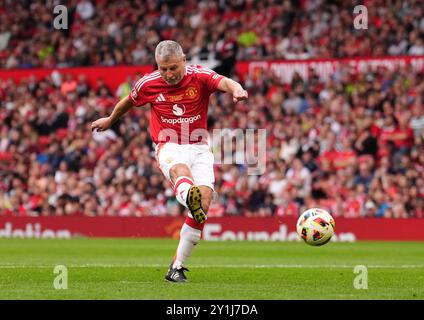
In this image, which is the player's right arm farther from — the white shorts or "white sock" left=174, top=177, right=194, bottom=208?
"white sock" left=174, top=177, right=194, bottom=208

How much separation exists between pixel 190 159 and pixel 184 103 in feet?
2.21

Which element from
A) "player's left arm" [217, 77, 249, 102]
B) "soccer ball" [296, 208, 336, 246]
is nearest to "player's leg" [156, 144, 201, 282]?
"player's left arm" [217, 77, 249, 102]

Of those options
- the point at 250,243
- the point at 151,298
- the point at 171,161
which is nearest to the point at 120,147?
the point at 250,243

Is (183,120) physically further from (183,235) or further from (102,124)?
(183,235)

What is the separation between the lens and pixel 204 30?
29594 millimetres

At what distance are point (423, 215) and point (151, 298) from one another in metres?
14.7

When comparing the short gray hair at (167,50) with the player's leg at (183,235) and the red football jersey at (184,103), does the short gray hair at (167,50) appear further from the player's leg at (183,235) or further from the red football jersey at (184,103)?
the player's leg at (183,235)

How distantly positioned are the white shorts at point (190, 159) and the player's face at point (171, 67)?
811 mm

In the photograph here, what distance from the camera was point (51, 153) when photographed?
1112 inches

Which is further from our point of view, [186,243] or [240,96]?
[186,243]

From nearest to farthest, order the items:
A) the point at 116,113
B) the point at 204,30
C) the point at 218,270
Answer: the point at 116,113, the point at 218,270, the point at 204,30

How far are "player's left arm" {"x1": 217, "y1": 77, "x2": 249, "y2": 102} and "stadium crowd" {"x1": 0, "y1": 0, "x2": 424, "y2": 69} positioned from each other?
15.4 meters

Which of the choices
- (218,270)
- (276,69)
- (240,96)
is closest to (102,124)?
(240,96)
